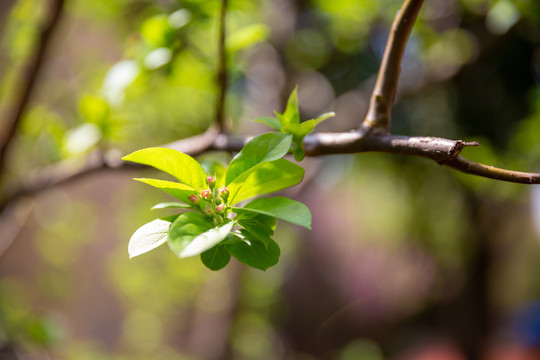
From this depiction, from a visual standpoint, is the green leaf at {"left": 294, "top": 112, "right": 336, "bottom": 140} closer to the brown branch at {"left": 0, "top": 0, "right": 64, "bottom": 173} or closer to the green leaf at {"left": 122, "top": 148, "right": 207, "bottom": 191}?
the green leaf at {"left": 122, "top": 148, "right": 207, "bottom": 191}

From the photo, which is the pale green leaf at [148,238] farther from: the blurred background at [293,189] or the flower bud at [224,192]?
the blurred background at [293,189]

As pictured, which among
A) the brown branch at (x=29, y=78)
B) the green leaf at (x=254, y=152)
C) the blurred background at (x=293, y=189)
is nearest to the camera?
the green leaf at (x=254, y=152)

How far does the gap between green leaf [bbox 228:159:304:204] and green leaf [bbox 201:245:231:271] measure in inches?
1.9

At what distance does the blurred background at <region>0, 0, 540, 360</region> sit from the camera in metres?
1.11

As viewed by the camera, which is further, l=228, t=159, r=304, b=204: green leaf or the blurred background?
the blurred background

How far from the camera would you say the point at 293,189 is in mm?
1616

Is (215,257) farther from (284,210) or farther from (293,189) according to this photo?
(293,189)

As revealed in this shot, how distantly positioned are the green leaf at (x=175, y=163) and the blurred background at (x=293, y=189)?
0.42 m

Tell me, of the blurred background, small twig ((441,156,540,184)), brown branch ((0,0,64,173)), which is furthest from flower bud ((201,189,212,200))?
brown branch ((0,0,64,173))

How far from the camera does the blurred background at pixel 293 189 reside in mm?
Answer: 1108

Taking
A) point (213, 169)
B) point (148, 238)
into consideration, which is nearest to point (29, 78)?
point (213, 169)

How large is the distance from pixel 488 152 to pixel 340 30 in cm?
81

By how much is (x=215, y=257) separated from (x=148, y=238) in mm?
77

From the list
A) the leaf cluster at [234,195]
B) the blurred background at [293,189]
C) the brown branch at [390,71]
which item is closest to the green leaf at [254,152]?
the leaf cluster at [234,195]
